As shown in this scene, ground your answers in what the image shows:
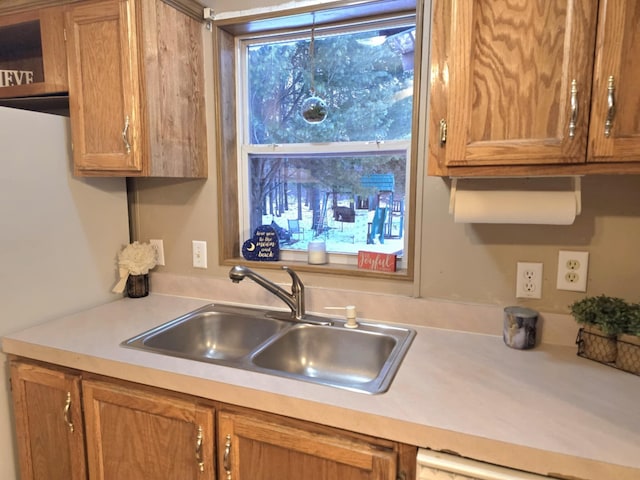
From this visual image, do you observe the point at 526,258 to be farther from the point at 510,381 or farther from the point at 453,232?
the point at 510,381

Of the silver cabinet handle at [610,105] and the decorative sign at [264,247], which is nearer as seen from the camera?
the silver cabinet handle at [610,105]

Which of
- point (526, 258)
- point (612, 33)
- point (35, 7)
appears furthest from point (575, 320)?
point (35, 7)

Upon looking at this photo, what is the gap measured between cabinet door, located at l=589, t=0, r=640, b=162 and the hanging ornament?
983 millimetres

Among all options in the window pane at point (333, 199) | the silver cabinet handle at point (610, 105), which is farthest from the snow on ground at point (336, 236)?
the silver cabinet handle at point (610, 105)

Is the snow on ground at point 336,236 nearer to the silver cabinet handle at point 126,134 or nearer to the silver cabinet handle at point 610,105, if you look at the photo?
the silver cabinet handle at point 126,134

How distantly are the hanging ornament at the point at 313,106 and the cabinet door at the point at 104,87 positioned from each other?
643 mm

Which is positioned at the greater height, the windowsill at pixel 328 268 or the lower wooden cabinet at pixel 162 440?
the windowsill at pixel 328 268

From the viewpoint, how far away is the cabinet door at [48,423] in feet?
4.19

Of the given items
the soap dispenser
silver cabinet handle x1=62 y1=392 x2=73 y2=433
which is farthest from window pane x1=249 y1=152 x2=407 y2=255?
silver cabinet handle x1=62 y1=392 x2=73 y2=433

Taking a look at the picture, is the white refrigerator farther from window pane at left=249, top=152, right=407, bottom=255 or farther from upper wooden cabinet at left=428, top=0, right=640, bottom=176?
upper wooden cabinet at left=428, top=0, right=640, bottom=176

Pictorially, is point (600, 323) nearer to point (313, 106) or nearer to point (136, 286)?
point (313, 106)

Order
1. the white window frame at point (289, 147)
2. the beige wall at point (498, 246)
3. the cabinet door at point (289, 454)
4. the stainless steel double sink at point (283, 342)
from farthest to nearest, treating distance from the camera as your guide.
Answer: the white window frame at point (289, 147) → the stainless steel double sink at point (283, 342) → the beige wall at point (498, 246) → the cabinet door at point (289, 454)

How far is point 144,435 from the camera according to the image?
1176 mm

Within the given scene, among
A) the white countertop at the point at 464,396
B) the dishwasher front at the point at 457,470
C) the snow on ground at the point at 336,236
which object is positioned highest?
the snow on ground at the point at 336,236
